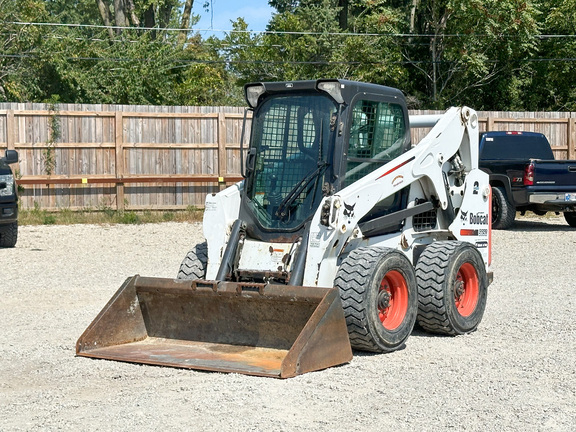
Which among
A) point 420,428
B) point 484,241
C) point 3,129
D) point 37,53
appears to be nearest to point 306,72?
point 37,53

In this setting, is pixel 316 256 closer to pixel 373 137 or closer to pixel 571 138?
pixel 373 137

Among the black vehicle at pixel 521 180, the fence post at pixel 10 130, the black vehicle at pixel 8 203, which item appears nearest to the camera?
the black vehicle at pixel 8 203

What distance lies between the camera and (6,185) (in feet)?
51.3

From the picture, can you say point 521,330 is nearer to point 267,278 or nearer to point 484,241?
point 484,241

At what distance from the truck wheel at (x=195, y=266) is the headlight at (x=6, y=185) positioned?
7.84m

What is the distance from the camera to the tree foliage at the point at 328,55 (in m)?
28.2

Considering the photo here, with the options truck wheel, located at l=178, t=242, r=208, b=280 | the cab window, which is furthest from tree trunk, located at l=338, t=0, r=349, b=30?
truck wheel, located at l=178, t=242, r=208, b=280

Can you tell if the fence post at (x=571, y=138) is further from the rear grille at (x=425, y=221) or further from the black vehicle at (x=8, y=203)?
the rear grille at (x=425, y=221)

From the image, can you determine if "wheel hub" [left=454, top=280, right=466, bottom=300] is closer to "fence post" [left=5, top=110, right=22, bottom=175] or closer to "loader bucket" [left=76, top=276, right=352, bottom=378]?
"loader bucket" [left=76, top=276, right=352, bottom=378]

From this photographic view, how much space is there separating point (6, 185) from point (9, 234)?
87 cm

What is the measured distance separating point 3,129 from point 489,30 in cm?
1556

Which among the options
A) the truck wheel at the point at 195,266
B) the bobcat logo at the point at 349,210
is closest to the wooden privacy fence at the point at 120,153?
the truck wheel at the point at 195,266

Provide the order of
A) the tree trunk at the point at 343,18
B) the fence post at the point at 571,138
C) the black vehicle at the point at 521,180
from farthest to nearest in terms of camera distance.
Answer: the tree trunk at the point at 343,18 → the fence post at the point at 571,138 → the black vehicle at the point at 521,180

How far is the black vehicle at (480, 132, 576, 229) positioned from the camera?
60.2ft
